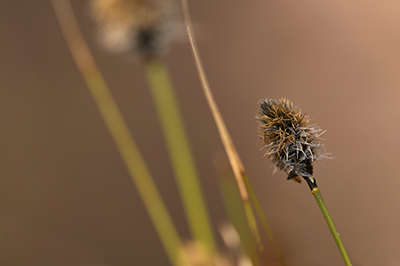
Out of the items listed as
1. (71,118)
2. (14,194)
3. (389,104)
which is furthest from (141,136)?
(389,104)

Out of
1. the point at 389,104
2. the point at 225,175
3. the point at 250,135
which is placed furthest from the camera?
the point at 250,135

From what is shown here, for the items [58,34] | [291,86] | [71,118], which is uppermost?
[58,34]

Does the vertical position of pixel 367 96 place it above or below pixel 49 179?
below

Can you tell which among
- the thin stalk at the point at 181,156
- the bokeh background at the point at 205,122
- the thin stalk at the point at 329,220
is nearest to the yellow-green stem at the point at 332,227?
the thin stalk at the point at 329,220

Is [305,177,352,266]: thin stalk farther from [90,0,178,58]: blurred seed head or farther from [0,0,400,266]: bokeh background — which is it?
[0,0,400,266]: bokeh background

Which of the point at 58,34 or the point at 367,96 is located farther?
the point at 58,34

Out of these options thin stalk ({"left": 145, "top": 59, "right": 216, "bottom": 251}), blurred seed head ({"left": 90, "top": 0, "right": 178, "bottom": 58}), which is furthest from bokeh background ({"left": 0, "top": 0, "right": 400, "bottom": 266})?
blurred seed head ({"left": 90, "top": 0, "right": 178, "bottom": 58})

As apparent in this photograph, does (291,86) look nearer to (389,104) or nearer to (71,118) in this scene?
(389,104)
